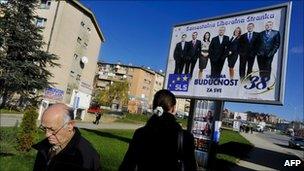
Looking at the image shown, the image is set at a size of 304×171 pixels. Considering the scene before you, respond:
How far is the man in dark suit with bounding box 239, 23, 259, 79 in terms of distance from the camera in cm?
1569

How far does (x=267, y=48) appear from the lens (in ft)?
50.5

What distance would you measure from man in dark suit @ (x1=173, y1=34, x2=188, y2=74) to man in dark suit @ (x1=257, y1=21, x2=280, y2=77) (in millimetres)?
4042

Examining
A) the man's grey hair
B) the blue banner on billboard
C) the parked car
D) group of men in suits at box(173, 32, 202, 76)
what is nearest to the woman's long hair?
the man's grey hair

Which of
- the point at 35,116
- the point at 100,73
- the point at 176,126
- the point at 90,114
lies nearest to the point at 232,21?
the point at 35,116

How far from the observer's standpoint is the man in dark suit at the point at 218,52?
16.7m

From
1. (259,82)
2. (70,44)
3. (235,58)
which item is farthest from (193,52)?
(70,44)

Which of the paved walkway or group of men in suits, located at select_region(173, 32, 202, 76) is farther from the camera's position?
the paved walkway

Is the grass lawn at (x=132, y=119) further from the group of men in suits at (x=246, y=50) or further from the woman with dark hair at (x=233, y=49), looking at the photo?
the woman with dark hair at (x=233, y=49)

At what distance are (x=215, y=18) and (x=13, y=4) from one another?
17040mm

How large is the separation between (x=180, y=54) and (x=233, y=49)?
10.7ft

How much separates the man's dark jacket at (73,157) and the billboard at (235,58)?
12027 millimetres

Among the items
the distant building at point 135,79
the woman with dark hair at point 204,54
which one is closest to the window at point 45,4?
the woman with dark hair at point 204,54

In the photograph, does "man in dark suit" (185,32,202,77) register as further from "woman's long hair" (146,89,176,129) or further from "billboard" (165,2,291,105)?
"woman's long hair" (146,89,176,129)

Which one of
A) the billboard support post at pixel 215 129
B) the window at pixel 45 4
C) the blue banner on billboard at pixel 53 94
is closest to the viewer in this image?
the billboard support post at pixel 215 129
